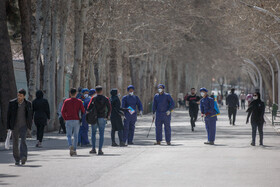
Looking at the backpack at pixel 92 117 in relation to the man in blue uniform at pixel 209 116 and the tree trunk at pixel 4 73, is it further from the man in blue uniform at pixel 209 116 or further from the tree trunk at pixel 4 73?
the tree trunk at pixel 4 73

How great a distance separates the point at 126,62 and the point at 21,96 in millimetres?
32070

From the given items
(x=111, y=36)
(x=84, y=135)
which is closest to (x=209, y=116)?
(x=84, y=135)

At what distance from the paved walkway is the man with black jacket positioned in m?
0.31

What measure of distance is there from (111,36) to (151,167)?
30.2 metres

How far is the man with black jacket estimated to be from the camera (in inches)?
622

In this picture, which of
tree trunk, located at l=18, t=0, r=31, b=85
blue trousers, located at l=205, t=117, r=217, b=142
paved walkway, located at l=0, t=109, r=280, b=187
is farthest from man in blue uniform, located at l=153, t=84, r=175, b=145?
tree trunk, located at l=18, t=0, r=31, b=85

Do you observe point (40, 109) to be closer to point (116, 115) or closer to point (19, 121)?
point (116, 115)

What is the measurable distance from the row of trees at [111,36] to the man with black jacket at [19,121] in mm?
9339

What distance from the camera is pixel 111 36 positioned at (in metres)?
44.4

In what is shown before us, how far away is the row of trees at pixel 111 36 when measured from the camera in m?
29.8

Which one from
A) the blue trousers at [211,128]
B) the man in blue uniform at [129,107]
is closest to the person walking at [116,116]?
the man in blue uniform at [129,107]

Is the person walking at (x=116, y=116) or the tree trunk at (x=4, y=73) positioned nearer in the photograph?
the person walking at (x=116, y=116)

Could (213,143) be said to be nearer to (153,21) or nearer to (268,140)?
(268,140)

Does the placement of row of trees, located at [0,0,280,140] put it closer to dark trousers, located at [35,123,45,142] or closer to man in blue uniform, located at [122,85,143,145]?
dark trousers, located at [35,123,45,142]
